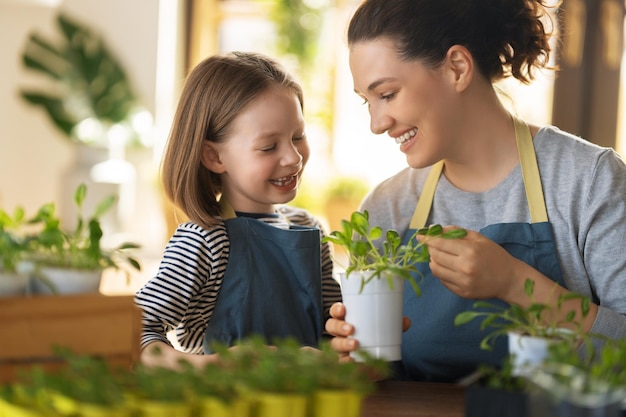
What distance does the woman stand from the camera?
170 cm

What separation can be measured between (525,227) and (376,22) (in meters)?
0.52

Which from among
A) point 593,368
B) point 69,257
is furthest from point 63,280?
point 593,368

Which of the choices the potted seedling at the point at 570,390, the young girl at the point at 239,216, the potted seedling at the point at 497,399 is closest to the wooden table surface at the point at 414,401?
the potted seedling at the point at 497,399

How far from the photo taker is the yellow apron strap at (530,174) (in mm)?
1761

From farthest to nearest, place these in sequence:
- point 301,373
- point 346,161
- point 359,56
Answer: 1. point 346,161
2. point 359,56
3. point 301,373

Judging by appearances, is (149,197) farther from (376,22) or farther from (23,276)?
(23,276)

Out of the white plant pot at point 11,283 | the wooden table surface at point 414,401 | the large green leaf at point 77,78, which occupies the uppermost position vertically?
the large green leaf at point 77,78

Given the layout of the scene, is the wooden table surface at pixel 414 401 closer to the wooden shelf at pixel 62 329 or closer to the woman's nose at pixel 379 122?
the wooden shelf at pixel 62 329

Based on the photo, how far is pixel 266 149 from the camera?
1.74m

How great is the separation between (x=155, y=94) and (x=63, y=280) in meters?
6.33

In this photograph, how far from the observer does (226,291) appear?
1662 mm

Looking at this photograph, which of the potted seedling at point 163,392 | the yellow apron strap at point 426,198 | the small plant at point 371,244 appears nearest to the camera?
the potted seedling at point 163,392

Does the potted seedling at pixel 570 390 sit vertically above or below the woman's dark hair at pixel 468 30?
below

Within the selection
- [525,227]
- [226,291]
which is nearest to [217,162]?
[226,291]
